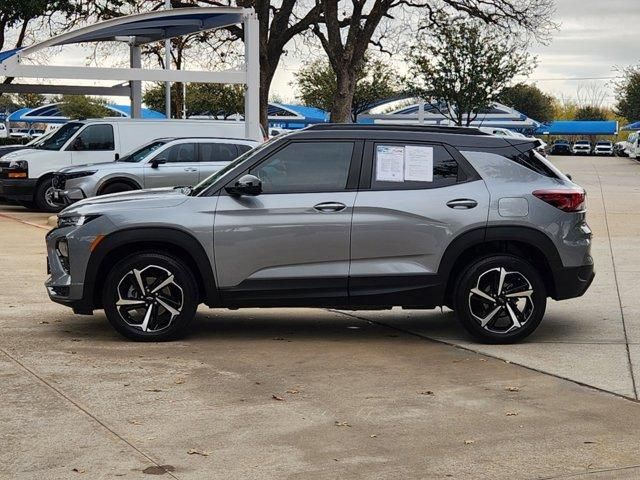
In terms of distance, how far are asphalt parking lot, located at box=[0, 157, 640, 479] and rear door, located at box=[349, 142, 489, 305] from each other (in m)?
0.49

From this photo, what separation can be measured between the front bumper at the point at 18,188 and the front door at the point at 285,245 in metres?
14.5

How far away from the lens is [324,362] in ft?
26.6

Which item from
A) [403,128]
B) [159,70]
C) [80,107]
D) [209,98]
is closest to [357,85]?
[209,98]

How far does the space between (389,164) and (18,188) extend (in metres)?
15.0

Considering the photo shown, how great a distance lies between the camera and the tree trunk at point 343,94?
3556cm

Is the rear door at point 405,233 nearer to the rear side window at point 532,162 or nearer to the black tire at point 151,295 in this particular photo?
the rear side window at point 532,162

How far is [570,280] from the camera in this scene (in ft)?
28.8

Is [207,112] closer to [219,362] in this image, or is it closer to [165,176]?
[165,176]

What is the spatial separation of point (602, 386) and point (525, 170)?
212cm

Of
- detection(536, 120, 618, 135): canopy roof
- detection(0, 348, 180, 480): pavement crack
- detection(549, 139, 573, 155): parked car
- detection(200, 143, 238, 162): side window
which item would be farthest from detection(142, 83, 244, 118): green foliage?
detection(0, 348, 180, 480): pavement crack

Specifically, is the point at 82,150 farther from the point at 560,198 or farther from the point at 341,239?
the point at 560,198

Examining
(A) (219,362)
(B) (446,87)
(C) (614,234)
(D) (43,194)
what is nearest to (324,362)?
(A) (219,362)

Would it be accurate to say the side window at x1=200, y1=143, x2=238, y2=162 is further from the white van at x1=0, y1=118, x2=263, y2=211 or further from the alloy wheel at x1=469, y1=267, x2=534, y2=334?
the alloy wheel at x1=469, y1=267, x2=534, y2=334

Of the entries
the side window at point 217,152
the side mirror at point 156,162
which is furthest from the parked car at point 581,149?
the side mirror at point 156,162
